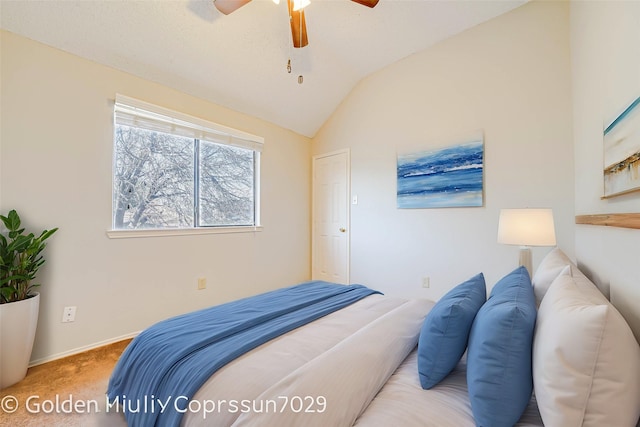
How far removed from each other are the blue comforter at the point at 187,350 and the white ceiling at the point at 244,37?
235 centimetres

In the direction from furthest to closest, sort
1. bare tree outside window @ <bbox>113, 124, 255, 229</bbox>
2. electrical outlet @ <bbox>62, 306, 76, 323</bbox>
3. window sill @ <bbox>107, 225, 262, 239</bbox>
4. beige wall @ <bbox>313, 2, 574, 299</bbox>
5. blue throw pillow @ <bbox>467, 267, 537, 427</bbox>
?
bare tree outside window @ <bbox>113, 124, 255, 229</bbox> → window sill @ <bbox>107, 225, 262, 239</bbox> → beige wall @ <bbox>313, 2, 574, 299</bbox> → electrical outlet @ <bbox>62, 306, 76, 323</bbox> → blue throw pillow @ <bbox>467, 267, 537, 427</bbox>

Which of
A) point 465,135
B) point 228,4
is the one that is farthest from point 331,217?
point 228,4

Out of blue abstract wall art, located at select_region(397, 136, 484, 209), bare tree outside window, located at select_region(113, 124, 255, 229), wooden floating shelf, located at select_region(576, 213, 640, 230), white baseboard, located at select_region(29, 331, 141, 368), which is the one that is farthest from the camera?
blue abstract wall art, located at select_region(397, 136, 484, 209)

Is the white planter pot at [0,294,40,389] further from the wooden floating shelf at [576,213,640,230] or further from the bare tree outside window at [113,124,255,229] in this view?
the wooden floating shelf at [576,213,640,230]

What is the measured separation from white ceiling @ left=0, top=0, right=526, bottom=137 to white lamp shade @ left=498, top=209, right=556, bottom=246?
6.49ft

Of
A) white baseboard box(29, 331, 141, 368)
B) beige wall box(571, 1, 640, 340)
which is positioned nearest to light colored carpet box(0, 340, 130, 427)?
white baseboard box(29, 331, 141, 368)

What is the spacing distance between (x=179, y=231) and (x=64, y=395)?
1.50 m

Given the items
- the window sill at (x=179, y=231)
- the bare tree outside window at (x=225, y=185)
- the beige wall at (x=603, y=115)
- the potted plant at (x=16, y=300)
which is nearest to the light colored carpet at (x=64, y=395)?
the potted plant at (x=16, y=300)

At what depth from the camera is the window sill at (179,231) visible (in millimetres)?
2481

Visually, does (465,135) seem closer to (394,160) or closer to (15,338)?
(394,160)

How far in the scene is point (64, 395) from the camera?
67.4 inches

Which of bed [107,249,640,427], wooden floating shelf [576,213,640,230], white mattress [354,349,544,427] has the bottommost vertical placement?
white mattress [354,349,544,427]

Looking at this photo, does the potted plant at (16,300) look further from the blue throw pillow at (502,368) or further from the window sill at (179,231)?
the blue throw pillow at (502,368)

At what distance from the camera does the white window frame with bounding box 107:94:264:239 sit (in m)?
2.50
